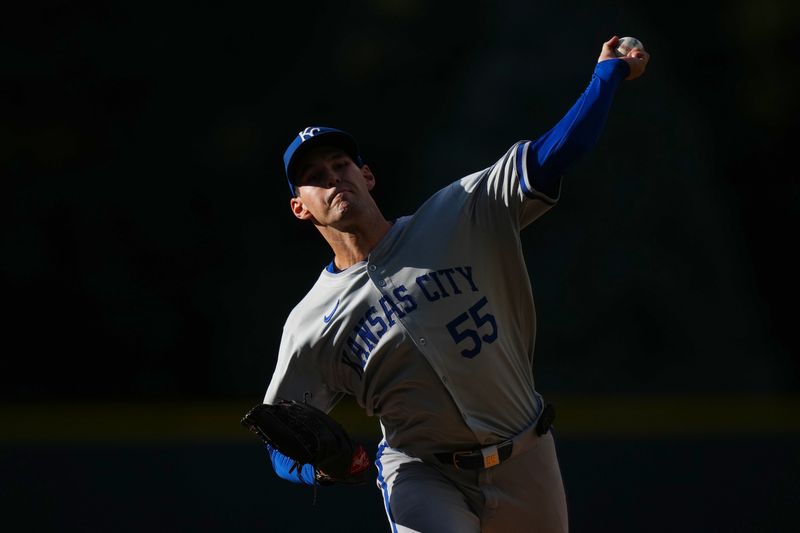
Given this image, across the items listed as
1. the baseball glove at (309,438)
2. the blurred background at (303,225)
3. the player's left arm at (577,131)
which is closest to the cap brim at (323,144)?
the player's left arm at (577,131)

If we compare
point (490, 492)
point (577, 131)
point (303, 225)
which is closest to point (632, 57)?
point (577, 131)

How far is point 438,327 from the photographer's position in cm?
277

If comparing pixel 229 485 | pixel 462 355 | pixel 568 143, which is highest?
pixel 568 143

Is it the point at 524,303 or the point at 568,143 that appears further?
the point at 524,303

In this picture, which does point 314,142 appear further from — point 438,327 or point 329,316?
point 438,327

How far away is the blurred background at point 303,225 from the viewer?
16.3 ft

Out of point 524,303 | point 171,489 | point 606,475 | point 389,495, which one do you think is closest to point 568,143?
point 524,303

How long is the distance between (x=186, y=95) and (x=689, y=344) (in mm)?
2987

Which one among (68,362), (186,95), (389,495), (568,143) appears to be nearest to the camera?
(568,143)

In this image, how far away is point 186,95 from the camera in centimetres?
618

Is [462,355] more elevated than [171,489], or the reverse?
[462,355]

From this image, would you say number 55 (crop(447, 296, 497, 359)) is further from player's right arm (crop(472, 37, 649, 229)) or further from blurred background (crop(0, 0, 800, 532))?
blurred background (crop(0, 0, 800, 532))

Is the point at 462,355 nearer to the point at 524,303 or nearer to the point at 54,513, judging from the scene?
the point at 524,303

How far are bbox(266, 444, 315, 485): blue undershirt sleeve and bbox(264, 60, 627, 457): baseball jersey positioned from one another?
16cm
